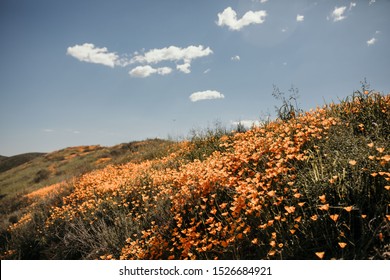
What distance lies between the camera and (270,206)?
295cm

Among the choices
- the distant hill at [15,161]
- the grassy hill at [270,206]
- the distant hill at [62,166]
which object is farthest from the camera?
the distant hill at [15,161]

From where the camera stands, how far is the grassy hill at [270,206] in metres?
2.42

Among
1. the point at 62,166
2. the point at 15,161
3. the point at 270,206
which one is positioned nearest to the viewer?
the point at 270,206

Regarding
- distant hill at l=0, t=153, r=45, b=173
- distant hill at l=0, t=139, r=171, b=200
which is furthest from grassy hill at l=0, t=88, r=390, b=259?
distant hill at l=0, t=153, r=45, b=173

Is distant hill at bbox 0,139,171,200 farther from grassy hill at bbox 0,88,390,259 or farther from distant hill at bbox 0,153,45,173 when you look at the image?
distant hill at bbox 0,153,45,173

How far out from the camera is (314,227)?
→ 2.47 m

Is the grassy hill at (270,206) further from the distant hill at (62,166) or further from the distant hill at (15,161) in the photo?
the distant hill at (15,161)

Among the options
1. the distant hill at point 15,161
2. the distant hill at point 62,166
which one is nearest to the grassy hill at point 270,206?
the distant hill at point 62,166

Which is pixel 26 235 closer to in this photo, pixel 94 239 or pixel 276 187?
pixel 94 239

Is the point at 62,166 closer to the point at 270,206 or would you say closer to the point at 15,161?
the point at 15,161

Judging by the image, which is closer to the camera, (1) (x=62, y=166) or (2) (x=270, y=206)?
(2) (x=270, y=206)

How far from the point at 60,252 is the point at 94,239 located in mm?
966

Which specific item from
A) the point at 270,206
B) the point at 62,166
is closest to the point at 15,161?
the point at 62,166

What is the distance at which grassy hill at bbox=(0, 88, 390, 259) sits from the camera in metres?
2.42
